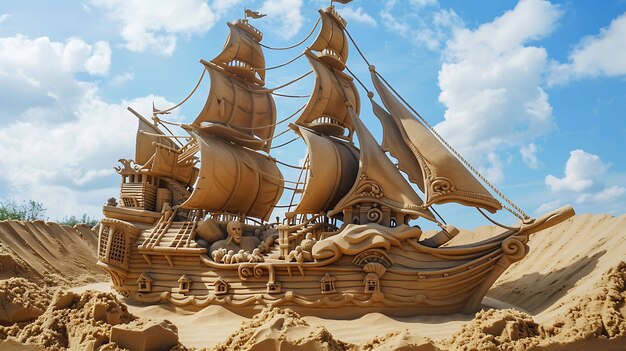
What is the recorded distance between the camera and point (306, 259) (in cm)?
1137

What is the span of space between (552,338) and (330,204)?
7.25 meters

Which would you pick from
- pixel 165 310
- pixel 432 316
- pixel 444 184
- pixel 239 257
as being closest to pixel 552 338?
pixel 432 316

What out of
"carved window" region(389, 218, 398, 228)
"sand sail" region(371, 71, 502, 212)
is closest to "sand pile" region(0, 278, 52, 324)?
"carved window" region(389, 218, 398, 228)

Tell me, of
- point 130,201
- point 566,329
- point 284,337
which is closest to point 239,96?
point 130,201

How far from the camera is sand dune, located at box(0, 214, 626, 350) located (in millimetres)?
6500

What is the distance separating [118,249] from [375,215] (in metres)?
6.51

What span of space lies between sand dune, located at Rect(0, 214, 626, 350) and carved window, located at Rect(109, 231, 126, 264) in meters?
1.15

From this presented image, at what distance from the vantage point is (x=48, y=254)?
1875 centimetres

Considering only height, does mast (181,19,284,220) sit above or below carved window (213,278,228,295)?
above

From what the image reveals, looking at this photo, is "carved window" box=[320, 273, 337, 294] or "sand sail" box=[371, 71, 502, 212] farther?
"sand sail" box=[371, 71, 502, 212]

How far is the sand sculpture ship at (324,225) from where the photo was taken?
11.0m

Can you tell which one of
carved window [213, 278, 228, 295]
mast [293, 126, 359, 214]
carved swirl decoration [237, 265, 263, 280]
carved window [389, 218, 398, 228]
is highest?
mast [293, 126, 359, 214]

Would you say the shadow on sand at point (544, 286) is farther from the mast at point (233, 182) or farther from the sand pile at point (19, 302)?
the sand pile at point (19, 302)

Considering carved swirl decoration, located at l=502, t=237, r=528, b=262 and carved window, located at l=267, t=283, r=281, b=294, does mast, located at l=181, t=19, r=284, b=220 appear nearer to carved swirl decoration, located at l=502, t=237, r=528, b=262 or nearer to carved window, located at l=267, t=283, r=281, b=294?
carved window, located at l=267, t=283, r=281, b=294
